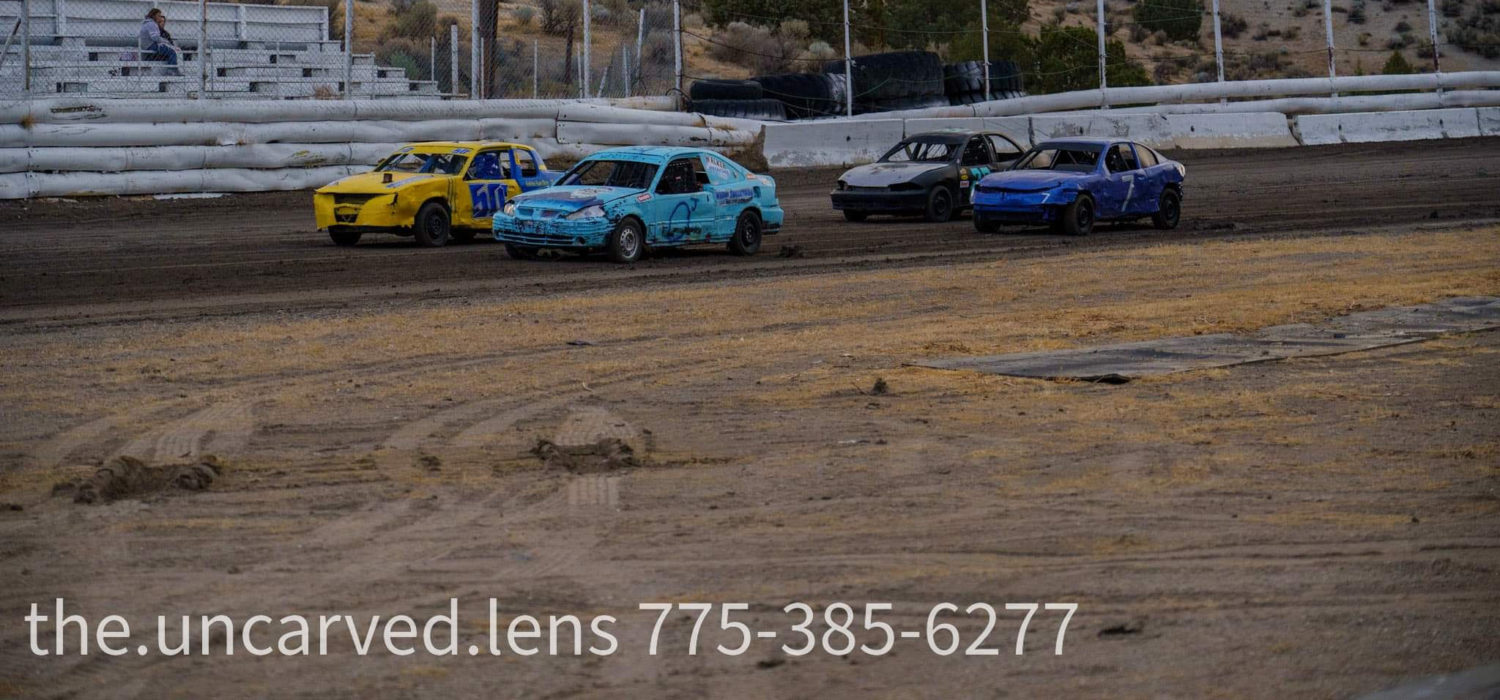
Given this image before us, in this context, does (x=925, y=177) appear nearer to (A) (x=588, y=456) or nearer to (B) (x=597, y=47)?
(B) (x=597, y=47)

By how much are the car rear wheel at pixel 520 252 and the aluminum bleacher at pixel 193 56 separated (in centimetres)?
906

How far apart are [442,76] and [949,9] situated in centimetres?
1744

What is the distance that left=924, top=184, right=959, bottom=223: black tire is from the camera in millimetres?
24609

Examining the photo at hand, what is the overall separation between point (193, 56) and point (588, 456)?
26.0 metres

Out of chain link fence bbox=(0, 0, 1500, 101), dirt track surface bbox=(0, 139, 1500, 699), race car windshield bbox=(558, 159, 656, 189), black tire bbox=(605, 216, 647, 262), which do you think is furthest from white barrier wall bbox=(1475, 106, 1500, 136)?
black tire bbox=(605, 216, 647, 262)

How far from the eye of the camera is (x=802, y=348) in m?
12.8

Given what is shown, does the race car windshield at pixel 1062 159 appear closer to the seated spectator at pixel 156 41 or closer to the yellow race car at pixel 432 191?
the yellow race car at pixel 432 191

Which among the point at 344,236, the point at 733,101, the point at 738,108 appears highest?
the point at 733,101

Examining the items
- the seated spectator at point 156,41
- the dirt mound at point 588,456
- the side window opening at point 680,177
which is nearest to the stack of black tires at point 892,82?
the seated spectator at point 156,41

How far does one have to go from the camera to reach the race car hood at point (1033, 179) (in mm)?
22328

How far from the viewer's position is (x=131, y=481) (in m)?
7.95

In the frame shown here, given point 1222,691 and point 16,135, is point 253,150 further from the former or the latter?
point 1222,691

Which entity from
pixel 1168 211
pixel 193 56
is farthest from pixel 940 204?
pixel 193 56

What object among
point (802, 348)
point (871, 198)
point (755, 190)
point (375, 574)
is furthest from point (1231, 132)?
point (375, 574)
